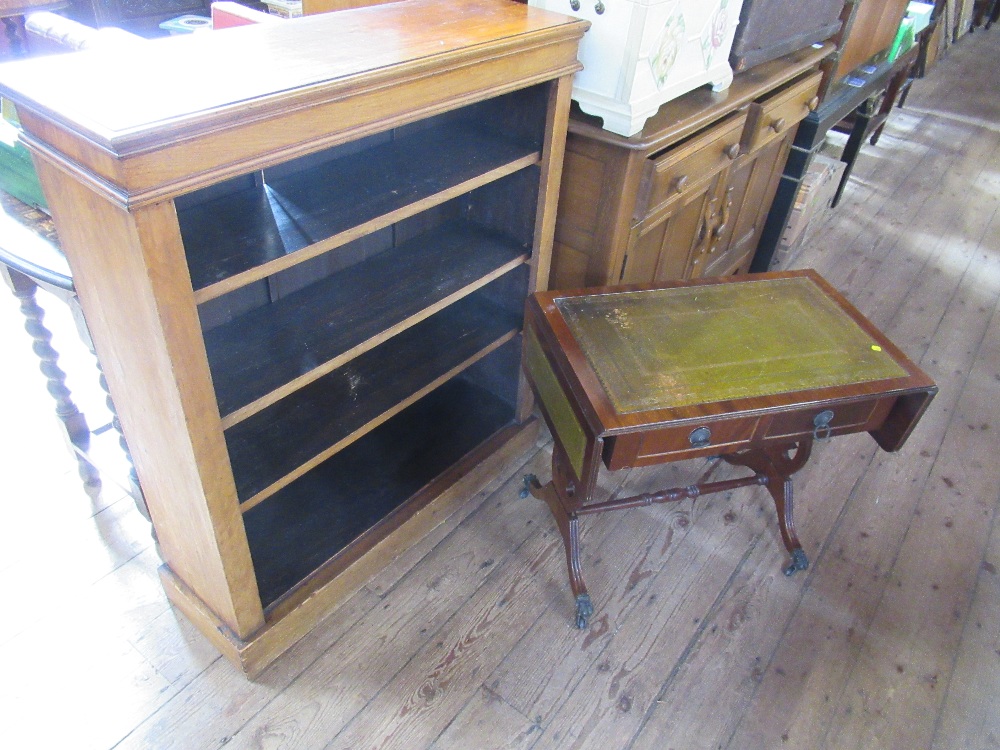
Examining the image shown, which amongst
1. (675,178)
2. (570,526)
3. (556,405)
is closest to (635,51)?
(675,178)

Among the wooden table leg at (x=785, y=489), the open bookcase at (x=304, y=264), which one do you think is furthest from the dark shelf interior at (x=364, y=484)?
the wooden table leg at (x=785, y=489)

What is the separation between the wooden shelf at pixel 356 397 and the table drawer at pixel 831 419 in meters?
0.76

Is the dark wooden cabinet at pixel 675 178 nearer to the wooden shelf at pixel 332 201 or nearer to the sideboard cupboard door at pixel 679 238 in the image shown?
the sideboard cupboard door at pixel 679 238

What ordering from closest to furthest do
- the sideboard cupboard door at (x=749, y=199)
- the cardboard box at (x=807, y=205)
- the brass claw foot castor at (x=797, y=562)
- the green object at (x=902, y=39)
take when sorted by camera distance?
the brass claw foot castor at (x=797, y=562)
the sideboard cupboard door at (x=749, y=199)
the cardboard box at (x=807, y=205)
the green object at (x=902, y=39)

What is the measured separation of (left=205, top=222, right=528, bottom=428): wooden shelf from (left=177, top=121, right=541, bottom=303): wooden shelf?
250 millimetres

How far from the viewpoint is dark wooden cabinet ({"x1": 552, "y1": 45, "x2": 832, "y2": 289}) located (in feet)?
5.68

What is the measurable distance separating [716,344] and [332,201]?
91cm

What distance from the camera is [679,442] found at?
4.85ft

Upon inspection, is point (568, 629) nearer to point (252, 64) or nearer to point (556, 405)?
point (556, 405)

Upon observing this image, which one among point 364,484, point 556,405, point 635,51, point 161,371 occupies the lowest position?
point 364,484

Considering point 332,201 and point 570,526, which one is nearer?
point 332,201

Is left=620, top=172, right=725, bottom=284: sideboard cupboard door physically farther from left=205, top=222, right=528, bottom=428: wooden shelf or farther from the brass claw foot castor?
the brass claw foot castor

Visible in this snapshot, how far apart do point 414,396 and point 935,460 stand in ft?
5.99

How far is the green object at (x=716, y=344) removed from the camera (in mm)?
1489
